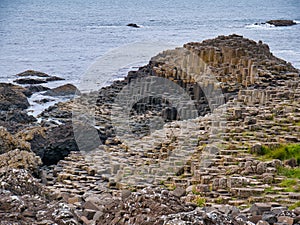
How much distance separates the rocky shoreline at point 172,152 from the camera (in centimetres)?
577

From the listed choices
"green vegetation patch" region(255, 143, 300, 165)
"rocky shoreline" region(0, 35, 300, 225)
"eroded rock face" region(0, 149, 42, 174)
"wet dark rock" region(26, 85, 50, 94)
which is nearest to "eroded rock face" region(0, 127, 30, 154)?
"rocky shoreline" region(0, 35, 300, 225)

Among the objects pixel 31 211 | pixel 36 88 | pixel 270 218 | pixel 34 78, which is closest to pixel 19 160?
pixel 270 218

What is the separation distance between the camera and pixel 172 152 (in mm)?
14594

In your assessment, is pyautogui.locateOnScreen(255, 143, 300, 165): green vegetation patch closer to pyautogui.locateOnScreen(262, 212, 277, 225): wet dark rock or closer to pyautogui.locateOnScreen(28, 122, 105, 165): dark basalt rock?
pyautogui.locateOnScreen(262, 212, 277, 225): wet dark rock

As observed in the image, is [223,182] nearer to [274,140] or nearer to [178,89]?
[274,140]

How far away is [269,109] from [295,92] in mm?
2221

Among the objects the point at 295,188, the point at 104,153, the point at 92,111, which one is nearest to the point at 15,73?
the point at 92,111

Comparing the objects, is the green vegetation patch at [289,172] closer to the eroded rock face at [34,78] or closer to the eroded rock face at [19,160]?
the eroded rock face at [19,160]

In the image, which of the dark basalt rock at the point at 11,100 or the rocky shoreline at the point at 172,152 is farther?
the dark basalt rock at the point at 11,100

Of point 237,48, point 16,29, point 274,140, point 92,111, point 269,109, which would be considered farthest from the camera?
point 16,29

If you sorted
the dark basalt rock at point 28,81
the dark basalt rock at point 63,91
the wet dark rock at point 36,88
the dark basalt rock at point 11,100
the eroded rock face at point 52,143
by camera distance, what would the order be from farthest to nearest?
the dark basalt rock at point 28,81 < the wet dark rock at point 36,88 < the dark basalt rock at point 63,91 < the dark basalt rock at point 11,100 < the eroded rock face at point 52,143

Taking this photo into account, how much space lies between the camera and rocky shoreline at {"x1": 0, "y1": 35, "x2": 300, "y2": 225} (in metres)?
Answer: 5.77

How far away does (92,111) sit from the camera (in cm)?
2400

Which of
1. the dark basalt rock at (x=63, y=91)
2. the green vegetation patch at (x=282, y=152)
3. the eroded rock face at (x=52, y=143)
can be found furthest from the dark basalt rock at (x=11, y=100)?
the green vegetation patch at (x=282, y=152)
